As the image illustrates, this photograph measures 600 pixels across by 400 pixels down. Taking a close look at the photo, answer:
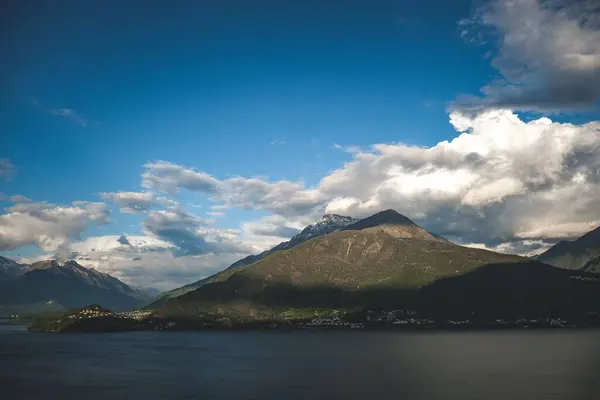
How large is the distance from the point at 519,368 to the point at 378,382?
64.5 meters

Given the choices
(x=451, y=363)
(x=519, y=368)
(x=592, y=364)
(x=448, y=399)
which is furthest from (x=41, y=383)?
(x=592, y=364)

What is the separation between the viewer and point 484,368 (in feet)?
587

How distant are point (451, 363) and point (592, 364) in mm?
51207

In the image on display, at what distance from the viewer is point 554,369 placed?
569 ft

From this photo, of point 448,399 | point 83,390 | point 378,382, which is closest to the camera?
point 448,399

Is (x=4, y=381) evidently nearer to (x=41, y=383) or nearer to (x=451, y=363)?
(x=41, y=383)

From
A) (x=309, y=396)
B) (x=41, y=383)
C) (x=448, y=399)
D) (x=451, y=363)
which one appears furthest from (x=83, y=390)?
(x=451, y=363)

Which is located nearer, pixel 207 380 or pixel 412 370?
pixel 207 380

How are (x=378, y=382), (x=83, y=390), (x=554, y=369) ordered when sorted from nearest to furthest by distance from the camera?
(x=83, y=390) → (x=378, y=382) → (x=554, y=369)

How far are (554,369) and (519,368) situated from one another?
11.4m

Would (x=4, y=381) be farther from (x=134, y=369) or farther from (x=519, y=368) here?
(x=519, y=368)

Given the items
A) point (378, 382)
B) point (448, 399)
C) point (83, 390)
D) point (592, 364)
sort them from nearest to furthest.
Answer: point (448, 399) → point (83, 390) → point (378, 382) → point (592, 364)

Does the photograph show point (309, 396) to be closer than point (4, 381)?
Yes

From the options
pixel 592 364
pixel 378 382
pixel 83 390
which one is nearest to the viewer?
pixel 83 390
